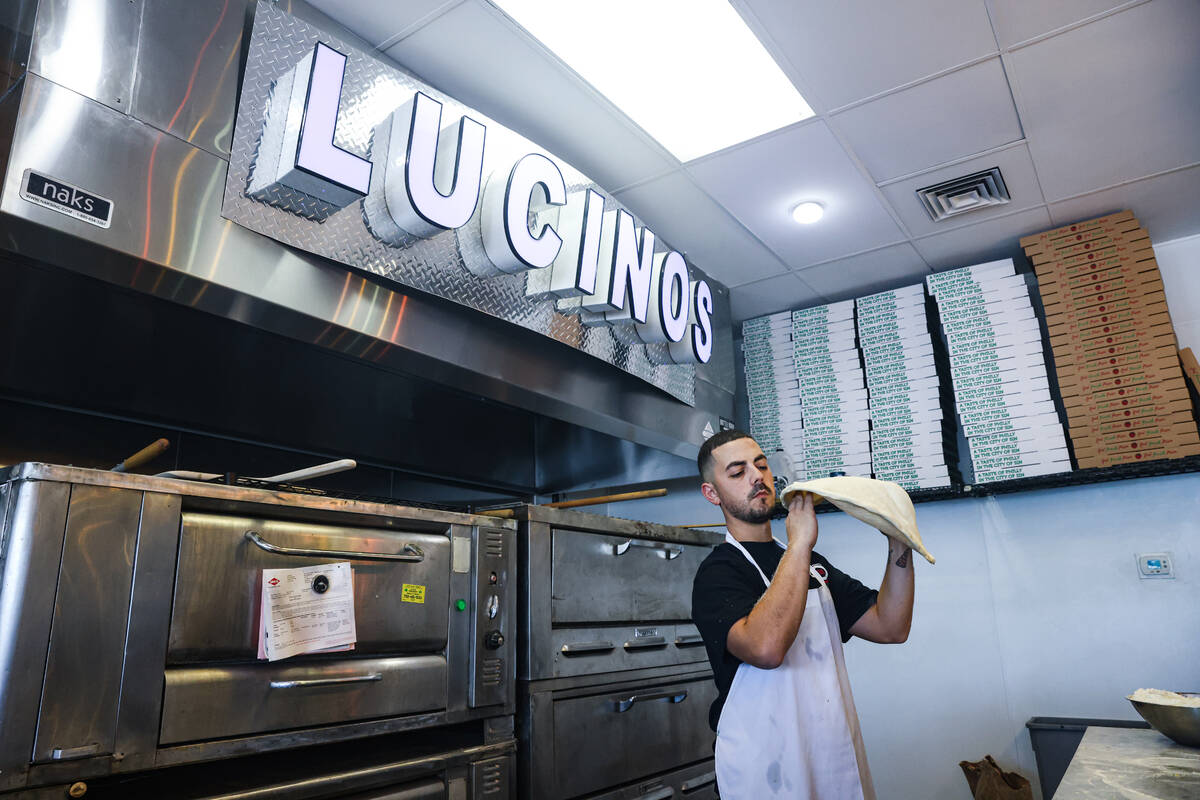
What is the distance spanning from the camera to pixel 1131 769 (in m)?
1.86

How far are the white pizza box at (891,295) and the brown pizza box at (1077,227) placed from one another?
1.73 feet

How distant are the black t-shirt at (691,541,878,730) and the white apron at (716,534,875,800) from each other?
65mm

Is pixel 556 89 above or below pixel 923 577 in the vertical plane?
above

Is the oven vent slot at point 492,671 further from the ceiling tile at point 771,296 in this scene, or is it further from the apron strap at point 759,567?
the ceiling tile at point 771,296

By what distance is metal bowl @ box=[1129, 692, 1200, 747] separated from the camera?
2008 millimetres

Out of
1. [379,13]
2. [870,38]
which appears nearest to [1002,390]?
[870,38]

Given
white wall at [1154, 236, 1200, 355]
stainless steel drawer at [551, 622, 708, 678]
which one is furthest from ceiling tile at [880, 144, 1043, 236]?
A: stainless steel drawer at [551, 622, 708, 678]

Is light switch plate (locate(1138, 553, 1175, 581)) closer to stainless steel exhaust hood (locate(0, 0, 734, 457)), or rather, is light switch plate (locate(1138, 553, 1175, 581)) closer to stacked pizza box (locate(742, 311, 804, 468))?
stacked pizza box (locate(742, 311, 804, 468))

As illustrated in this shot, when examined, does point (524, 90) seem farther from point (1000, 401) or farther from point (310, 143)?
point (1000, 401)

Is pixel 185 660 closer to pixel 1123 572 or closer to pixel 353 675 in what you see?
pixel 353 675

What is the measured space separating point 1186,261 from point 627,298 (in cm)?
282

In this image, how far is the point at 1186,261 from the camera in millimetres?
3781

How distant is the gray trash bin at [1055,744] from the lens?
3295mm

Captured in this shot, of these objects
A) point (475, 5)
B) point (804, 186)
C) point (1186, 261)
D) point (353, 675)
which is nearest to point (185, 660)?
point (353, 675)
